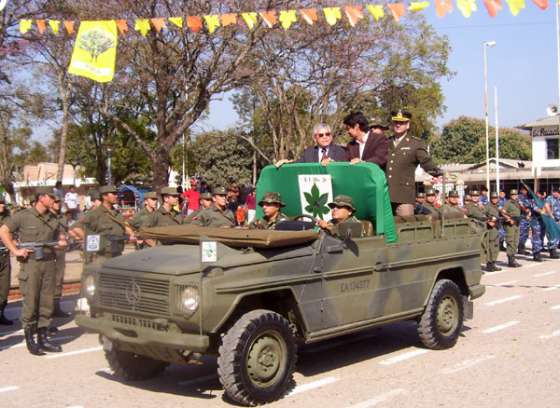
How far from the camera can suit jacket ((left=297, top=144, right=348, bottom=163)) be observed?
29.5 feet

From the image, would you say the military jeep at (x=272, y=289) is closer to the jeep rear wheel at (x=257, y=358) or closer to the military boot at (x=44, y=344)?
the jeep rear wheel at (x=257, y=358)

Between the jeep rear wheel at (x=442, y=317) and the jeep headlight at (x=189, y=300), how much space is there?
328 cm

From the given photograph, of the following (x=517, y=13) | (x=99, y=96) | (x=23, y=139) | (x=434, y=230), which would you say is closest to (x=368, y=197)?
(x=434, y=230)

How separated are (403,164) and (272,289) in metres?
3.33

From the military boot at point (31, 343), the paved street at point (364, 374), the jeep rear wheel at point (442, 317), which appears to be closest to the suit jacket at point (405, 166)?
the jeep rear wheel at point (442, 317)

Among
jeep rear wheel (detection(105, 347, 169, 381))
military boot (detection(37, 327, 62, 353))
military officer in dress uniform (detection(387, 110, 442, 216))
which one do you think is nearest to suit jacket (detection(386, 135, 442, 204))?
military officer in dress uniform (detection(387, 110, 442, 216))

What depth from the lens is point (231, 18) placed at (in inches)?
483

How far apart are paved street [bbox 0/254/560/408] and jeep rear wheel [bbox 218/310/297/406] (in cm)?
26

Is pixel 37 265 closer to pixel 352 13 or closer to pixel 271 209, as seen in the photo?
pixel 271 209

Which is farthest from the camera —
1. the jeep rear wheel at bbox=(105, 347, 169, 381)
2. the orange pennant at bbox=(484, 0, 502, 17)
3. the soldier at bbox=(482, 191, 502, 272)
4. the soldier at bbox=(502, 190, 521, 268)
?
the soldier at bbox=(502, 190, 521, 268)

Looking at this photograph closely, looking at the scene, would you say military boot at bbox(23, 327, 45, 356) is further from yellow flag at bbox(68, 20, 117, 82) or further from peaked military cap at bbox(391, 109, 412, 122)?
peaked military cap at bbox(391, 109, 412, 122)

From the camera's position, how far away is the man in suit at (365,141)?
352 inches

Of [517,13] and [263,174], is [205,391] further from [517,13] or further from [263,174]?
[517,13]

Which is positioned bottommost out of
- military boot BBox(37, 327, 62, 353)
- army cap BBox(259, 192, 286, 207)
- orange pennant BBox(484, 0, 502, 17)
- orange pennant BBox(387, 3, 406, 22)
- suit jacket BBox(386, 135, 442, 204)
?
military boot BBox(37, 327, 62, 353)
